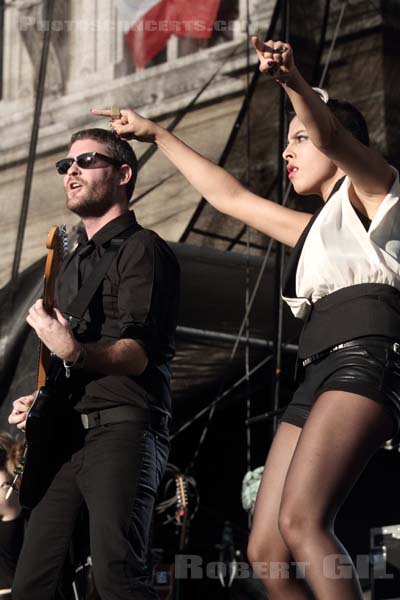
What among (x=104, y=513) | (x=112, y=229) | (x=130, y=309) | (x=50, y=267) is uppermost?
(x=112, y=229)

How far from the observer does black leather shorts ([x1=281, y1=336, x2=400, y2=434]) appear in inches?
112

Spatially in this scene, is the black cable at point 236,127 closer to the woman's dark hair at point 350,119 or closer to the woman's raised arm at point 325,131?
the woman's dark hair at point 350,119

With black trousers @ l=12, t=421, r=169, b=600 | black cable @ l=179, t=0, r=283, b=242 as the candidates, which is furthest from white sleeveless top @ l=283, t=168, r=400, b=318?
black cable @ l=179, t=0, r=283, b=242

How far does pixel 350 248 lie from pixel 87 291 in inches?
42.5

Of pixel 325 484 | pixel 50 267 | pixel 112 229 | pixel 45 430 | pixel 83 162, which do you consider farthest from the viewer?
pixel 83 162

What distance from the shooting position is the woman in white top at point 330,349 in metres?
2.77

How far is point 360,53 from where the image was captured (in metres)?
6.29

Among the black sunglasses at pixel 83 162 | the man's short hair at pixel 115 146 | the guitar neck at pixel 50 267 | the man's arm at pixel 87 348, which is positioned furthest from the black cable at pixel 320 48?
the man's arm at pixel 87 348

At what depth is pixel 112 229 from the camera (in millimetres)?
3887

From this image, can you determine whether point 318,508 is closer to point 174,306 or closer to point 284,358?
point 174,306

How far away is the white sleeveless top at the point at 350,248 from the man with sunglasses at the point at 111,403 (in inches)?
29.4

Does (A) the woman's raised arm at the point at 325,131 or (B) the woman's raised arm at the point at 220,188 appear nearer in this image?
(A) the woman's raised arm at the point at 325,131

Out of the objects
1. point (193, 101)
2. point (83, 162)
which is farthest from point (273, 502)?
point (193, 101)

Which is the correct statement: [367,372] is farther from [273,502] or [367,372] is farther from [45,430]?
[45,430]
